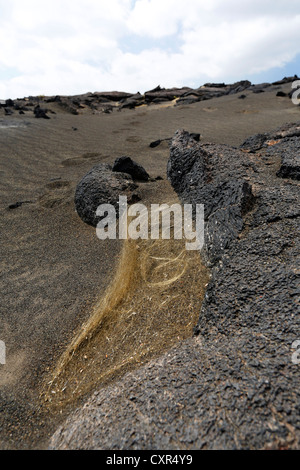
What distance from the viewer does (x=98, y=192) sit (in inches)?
149

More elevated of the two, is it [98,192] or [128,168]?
[128,168]

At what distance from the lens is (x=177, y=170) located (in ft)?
10.9

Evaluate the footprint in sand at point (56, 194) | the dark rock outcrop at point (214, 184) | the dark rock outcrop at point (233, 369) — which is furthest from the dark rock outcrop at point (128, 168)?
the dark rock outcrop at point (233, 369)

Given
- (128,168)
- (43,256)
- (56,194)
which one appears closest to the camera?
(43,256)

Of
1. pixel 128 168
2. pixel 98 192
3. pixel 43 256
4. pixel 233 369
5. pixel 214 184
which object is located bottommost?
pixel 43 256

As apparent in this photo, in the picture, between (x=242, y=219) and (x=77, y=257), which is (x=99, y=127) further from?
(x=242, y=219)

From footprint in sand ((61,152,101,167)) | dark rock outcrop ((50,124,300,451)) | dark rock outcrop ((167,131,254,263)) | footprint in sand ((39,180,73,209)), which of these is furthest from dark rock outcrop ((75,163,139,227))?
footprint in sand ((61,152,101,167))

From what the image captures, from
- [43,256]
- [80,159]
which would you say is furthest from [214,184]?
[80,159]

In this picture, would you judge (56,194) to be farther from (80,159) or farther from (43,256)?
(80,159)

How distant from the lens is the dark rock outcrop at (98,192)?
374 cm

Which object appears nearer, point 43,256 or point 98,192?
point 43,256

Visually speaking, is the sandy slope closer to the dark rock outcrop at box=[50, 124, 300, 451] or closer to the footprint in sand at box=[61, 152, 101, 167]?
the footprint in sand at box=[61, 152, 101, 167]

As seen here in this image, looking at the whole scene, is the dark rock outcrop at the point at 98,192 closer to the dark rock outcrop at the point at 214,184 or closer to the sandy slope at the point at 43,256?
the sandy slope at the point at 43,256

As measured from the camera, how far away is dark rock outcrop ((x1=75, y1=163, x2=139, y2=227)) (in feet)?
12.3
